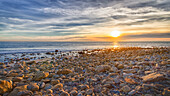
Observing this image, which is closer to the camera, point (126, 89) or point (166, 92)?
point (166, 92)

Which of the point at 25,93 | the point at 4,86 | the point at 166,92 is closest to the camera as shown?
the point at 166,92

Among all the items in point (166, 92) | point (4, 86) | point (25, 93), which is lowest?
point (25, 93)

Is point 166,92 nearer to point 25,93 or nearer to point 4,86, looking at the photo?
point 25,93

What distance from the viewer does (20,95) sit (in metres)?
3.96

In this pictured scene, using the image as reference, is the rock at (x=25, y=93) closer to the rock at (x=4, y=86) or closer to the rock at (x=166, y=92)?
the rock at (x=4, y=86)

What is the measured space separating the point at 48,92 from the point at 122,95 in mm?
2890

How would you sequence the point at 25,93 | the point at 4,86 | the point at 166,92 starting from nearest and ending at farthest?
the point at 166,92 → the point at 25,93 → the point at 4,86

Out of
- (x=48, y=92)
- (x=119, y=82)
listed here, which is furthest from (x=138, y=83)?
(x=48, y=92)

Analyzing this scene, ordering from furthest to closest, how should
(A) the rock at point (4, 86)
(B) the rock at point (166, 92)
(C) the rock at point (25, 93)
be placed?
1. (A) the rock at point (4, 86)
2. (C) the rock at point (25, 93)
3. (B) the rock at point (166, 92)

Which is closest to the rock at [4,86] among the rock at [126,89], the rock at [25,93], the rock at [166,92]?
the rock at [25,93]

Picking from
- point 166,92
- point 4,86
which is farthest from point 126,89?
point 4,86

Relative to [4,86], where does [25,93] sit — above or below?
below

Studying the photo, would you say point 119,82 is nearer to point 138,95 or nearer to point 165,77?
point 138,95

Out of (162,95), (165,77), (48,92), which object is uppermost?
(165,77)
